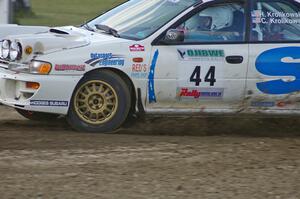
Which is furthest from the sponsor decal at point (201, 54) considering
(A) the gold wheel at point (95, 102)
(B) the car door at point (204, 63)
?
(A) the gold wheel at point (95, 102)

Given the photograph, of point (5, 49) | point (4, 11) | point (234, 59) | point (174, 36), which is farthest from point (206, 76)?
point (4, 11)

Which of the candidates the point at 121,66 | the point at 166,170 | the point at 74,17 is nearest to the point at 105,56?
the point at 121,66

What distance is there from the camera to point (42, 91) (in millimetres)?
7449

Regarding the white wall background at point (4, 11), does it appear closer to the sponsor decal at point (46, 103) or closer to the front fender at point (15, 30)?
the front fender at point (15, 30)

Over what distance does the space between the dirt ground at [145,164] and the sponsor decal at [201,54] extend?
84 cm

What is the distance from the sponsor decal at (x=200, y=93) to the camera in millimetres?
7730

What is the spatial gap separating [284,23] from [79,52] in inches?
89.9

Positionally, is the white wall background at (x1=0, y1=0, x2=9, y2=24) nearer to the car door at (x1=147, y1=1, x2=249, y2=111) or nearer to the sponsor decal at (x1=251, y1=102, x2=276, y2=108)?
the car door at (x1=147, y1=1, x2=249, y2=111)

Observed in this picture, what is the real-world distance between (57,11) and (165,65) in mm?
17613

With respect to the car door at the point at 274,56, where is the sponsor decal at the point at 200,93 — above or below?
below

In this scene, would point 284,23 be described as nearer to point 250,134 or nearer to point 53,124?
point 250,134

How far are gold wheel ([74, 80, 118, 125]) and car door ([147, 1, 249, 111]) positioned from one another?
42cm

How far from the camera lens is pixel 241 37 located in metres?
7.87

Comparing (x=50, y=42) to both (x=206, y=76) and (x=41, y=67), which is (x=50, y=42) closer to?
(x=41, y=67)
